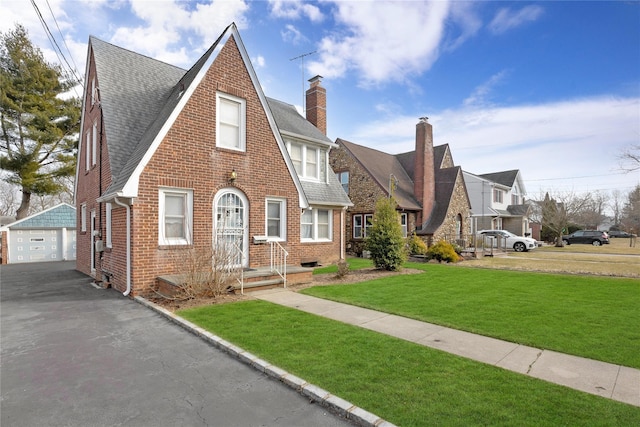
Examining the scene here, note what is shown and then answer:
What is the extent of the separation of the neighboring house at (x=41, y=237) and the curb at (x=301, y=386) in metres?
22.6

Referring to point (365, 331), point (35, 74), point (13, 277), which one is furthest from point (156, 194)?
point (35, 74)

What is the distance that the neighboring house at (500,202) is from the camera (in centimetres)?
3247

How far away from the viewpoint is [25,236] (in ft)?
69.9

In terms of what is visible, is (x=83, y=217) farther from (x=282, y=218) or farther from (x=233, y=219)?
(x=282, y=218)

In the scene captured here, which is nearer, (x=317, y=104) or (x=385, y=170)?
(x=317, y=104)

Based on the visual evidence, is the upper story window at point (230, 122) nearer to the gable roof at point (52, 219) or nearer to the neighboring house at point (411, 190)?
the neighboring house at point (411, 190)

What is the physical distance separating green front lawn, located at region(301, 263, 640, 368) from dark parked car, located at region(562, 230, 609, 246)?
2918cm

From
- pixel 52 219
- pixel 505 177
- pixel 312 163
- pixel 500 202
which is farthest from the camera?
pixel 505 177

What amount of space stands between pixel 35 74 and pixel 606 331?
3263cm

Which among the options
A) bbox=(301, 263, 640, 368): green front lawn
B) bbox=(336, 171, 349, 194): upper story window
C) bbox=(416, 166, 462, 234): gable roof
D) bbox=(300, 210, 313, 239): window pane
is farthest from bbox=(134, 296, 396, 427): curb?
bbox=(416, 166, 462, 234): gable roof

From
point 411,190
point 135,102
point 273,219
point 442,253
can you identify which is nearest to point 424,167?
point 411,190

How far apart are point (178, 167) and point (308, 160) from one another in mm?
7028

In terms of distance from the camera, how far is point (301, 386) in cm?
367

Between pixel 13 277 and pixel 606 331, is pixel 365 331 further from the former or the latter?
pixel 13 277
